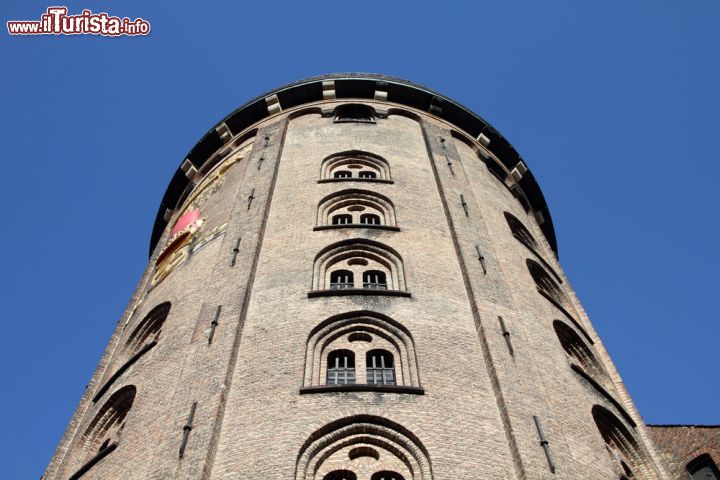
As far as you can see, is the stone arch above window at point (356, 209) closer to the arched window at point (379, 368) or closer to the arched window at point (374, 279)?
the arched window at point (374, 279)

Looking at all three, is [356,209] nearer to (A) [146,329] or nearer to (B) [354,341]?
(A) [146,329]

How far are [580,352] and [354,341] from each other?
6643 mm

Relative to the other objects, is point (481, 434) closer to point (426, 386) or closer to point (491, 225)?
point (426, 386)

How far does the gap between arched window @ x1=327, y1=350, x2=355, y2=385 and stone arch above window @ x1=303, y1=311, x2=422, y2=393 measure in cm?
2

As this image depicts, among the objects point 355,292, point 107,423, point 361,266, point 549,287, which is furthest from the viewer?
point 549,287

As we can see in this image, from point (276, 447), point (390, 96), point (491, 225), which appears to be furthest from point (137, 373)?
point (390, 96)

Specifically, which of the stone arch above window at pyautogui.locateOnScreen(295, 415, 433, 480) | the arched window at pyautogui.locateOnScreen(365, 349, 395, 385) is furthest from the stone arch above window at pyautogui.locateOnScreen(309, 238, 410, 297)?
the stone arch above window at pyautogui.locateOnScreen(295, 415, 433, 480)

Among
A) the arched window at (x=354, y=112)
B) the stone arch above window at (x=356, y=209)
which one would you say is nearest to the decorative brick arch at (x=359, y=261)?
the stone arch above window at (x=356, y=209)

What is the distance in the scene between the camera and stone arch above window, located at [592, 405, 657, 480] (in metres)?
16.9

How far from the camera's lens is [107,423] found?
17.7m

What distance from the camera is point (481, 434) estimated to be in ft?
43.8

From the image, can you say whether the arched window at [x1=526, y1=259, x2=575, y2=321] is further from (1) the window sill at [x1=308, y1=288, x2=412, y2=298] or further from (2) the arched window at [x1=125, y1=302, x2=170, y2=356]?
(2) the arched window at [x1=125, y1=302, x2=170, y2=356]

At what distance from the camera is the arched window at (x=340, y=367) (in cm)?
1494

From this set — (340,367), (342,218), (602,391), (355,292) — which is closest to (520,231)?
(342,218)
